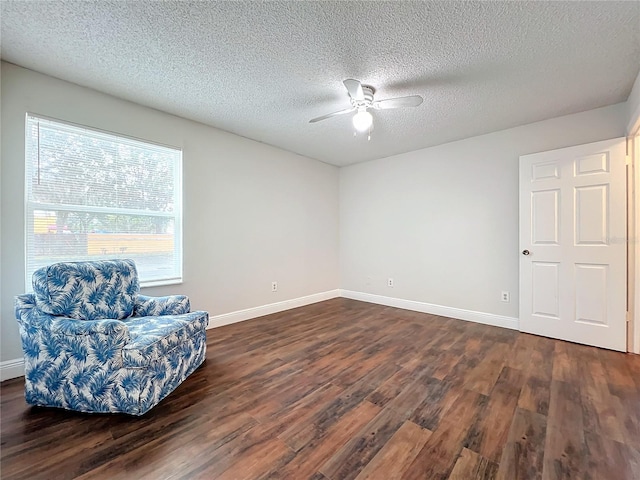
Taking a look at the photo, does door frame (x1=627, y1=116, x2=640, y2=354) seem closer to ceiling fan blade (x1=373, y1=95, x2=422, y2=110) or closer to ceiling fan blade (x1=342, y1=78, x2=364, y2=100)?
ceiling fan blade (x1=373, y1=95, x2=422, y2=110)

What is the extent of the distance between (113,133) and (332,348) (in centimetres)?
302

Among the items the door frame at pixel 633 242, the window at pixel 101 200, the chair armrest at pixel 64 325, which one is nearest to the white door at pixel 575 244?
the door frame at pixel 633 242

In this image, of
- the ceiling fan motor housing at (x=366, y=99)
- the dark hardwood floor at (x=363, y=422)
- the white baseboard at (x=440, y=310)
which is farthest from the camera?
the white baseboard at (x=440, y=310)

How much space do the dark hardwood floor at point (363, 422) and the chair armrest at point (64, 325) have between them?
0.53 m

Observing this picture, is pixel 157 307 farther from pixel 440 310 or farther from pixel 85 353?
pixel 440 310

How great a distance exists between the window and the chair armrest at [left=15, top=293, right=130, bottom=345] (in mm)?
642

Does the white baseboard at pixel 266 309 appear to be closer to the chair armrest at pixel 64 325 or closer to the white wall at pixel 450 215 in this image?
the white wall at pixel 450 215

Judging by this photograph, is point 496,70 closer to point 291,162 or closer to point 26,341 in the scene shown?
point 291,162

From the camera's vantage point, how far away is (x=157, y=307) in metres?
2.38

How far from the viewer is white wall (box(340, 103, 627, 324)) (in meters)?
3.29

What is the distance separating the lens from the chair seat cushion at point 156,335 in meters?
1.74

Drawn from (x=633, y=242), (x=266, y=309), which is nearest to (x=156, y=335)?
(x=266, y=309)

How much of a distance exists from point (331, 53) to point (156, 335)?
93.2 inches

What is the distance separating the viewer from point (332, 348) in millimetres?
2791
